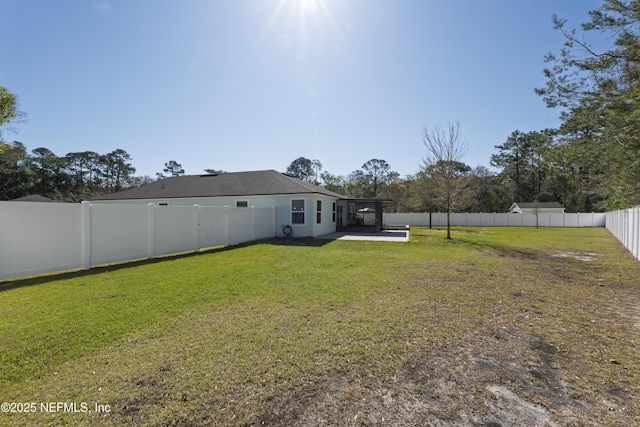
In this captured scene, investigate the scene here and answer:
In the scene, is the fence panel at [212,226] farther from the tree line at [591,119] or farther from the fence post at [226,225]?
the tree line at [591,119]

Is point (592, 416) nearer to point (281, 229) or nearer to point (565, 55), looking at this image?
point (565, 55)

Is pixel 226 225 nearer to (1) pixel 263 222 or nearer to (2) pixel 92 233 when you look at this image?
(1) pixel 263 222

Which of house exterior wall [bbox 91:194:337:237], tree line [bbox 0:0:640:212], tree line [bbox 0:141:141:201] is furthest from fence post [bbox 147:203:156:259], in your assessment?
tree line [bbox 0:141:141:201]

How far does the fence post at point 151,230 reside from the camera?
8.84 meters

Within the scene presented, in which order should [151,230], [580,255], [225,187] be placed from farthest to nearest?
[225,187] → [580,255] → [151,230]

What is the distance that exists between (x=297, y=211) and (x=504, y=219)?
971 inches

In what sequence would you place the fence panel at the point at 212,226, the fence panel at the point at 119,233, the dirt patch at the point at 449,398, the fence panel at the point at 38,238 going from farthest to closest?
the fence panel at the point at 212,226
the fence panel at the point at 119,233
the fence panel at the point at 38,238
the dirt patch at the point at 449,398

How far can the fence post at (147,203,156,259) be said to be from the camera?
8839 millimetres

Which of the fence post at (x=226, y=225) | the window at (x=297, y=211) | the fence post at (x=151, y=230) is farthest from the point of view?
the window at (x=297, y=211)

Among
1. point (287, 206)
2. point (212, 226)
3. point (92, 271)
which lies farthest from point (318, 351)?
point (287, 206)

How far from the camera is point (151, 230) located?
890cm

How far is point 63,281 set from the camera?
6027 mm

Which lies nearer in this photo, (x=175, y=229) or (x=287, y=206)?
(x=175, y=229)

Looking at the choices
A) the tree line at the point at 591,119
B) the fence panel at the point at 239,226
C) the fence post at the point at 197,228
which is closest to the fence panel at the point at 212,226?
the fence post at the point at 197,228
